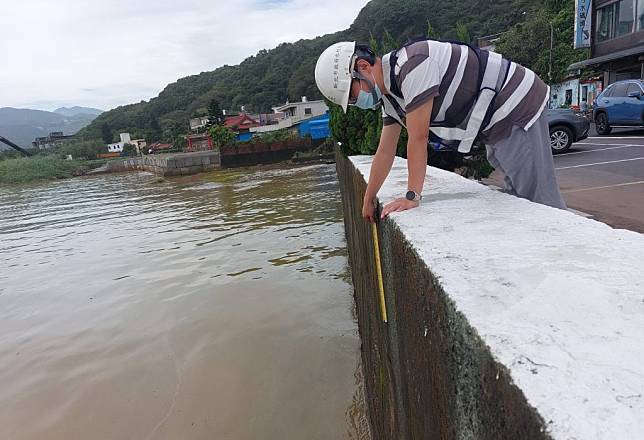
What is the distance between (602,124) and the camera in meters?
13.3

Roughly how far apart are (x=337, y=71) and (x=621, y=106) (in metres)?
12.9

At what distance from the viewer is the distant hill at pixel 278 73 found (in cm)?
4900

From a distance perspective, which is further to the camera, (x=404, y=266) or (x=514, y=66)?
(x=514, y=66)

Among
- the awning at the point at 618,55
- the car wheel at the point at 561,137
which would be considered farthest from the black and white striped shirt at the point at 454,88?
the awning at the point at 618,55

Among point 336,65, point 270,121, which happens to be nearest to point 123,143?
point 270,121

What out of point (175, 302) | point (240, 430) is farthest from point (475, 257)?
point (175, 302)

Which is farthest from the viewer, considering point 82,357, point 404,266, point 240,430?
point 82,357

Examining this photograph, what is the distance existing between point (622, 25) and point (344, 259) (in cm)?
1919

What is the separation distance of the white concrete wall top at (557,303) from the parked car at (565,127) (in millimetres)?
10061

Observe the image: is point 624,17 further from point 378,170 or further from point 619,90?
point 378,170

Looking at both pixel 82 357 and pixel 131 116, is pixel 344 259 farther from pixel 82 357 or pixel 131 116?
pixel 131 116

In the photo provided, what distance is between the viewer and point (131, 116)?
104250 mm

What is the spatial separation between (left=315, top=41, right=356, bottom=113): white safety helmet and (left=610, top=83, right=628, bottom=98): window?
1296 cm

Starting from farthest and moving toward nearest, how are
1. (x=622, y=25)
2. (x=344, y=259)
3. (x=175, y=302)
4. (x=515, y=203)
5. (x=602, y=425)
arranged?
1. (x=622, y=25)
2. (x=344, y=259)
3. (x=175, y=302)
4. (x=515, y=203)
5. (x=602, y=425)
